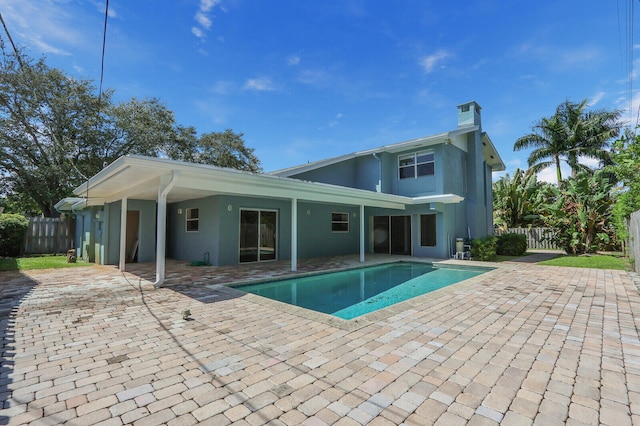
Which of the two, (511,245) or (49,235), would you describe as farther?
(511,245)

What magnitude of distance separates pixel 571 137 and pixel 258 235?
1145 inches

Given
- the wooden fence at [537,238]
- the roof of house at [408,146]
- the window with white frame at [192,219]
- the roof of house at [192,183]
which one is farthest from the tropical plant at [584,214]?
the window with white frame at [192,219]

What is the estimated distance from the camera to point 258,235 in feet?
43.3

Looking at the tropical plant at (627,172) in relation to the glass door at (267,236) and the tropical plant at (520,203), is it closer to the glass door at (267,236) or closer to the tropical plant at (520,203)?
the tropical plant at (520,203)

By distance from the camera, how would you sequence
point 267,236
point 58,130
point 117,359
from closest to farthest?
1. point 117,359
2. point 267,236
3. point 58,130

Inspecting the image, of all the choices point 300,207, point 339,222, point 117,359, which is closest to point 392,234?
point 339,222

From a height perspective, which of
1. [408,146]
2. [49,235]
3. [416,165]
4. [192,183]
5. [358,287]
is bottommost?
[358,287]

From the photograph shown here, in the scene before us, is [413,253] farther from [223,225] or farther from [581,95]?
[581,95]

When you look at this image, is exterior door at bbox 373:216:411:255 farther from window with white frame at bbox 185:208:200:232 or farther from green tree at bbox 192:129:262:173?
green tree at bbox 192:129:262:173

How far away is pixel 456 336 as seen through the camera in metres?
4.48

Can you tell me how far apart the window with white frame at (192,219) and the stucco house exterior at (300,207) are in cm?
4

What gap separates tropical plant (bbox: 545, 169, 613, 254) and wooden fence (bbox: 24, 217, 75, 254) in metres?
26.8

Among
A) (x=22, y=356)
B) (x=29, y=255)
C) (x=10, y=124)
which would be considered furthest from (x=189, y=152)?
(x=22, y=356)

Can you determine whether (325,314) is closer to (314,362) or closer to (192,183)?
(314,362)
